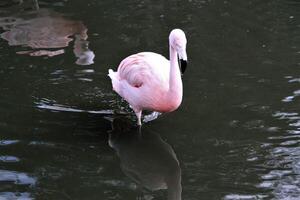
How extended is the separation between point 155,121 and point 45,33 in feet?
12.2

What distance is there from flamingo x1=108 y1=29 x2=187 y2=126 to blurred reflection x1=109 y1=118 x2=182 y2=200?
24 centimetres

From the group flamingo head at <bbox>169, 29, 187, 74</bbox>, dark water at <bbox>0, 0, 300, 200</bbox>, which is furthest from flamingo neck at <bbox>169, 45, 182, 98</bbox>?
dark water at <bbox>0, 0, 300, 200</bbox>

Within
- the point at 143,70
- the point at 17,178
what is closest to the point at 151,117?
the point at 143,70

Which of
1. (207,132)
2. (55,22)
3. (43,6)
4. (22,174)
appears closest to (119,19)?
(55,22)

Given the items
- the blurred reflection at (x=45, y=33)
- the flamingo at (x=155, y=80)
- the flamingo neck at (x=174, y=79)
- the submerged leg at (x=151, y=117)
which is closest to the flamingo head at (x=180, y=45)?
the flamingo at (x=155, y=80)

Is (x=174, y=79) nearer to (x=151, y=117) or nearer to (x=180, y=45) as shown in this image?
(x=180, y=45)

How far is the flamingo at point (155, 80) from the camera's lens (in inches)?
236

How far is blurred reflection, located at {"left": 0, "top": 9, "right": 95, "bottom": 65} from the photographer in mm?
8802

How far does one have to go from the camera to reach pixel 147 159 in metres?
6.14

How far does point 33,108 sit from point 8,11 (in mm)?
4402

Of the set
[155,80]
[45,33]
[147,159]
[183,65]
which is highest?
[45,33]

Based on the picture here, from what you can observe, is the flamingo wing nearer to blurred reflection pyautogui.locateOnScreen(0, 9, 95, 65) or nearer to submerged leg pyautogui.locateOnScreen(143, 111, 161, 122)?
submerged leg pyautogui.locateOnScreen(143, 111, 161, 122)

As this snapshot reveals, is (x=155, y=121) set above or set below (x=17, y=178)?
above

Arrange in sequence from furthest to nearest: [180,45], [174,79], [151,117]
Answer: [151,117], [174,79], [180,45]
